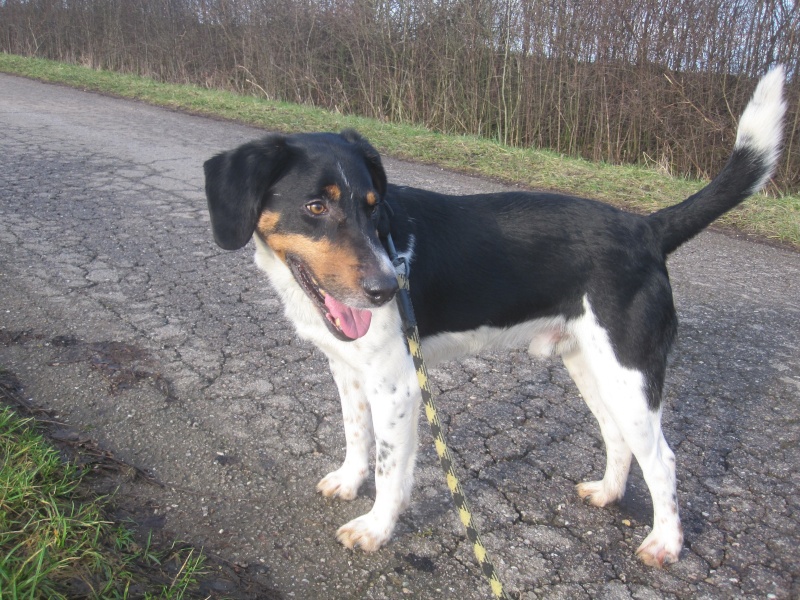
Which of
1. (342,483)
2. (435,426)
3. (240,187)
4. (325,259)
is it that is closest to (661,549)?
(435,426)

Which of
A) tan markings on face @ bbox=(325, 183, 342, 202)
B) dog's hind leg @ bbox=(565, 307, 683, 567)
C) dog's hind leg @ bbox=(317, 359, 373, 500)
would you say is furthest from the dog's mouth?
dog's hind leg @ bbox=(565, 307, 683, 567)

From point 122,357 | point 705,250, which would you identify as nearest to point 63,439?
point 122,357

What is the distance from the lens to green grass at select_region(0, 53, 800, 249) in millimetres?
7188

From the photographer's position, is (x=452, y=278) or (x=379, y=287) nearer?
(x=379, y=287)

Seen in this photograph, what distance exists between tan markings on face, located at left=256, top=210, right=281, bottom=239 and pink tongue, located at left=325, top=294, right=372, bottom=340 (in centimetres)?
35

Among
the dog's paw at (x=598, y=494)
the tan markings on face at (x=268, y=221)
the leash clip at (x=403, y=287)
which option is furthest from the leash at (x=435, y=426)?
the dog's paw at (x=598, y=494)

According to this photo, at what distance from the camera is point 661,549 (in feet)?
8.75

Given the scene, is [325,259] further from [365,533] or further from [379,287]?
[365,533]

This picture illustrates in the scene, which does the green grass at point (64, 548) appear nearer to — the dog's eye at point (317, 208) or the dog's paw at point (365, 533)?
the dog's paw at point (365, 533)

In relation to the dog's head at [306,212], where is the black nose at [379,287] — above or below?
below

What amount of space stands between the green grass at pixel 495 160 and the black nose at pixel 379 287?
5.50 metres

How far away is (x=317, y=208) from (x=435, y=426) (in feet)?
2.98

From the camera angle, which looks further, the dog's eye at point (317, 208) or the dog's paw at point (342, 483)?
the dog's paw at point (342, 483)

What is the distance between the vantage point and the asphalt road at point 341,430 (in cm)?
260
